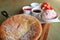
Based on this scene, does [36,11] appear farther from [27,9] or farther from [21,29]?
[21,29]

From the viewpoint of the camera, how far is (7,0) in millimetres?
1259

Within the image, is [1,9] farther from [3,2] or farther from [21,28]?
[21,28]

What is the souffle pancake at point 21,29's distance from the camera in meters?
1.06

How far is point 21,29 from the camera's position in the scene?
107cm

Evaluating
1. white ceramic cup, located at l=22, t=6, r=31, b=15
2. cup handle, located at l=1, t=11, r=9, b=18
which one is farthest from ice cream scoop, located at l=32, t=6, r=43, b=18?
cup handle, located at l=1, t=11, r=9, b=18

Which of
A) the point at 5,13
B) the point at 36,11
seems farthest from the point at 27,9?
the point at 5,13

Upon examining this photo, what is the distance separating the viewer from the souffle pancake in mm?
1061

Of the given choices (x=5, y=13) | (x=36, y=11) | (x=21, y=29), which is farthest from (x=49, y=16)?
(x=5, y=13)

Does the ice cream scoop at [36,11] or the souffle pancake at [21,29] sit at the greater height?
the ice cream scoop at [36,11]

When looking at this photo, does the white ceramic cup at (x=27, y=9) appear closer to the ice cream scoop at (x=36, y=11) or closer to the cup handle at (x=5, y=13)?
the ice cream scoop at (x=36, y=11)

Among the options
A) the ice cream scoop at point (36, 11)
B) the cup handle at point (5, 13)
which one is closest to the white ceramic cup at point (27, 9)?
the ice cream scoop at point (36, 11)

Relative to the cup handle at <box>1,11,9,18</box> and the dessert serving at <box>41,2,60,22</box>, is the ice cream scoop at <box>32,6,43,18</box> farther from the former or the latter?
the cup handle at <box>1,11,9,18</box>

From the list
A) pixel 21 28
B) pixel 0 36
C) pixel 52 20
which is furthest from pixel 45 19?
pixel 0 36

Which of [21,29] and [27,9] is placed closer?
[21,29]
